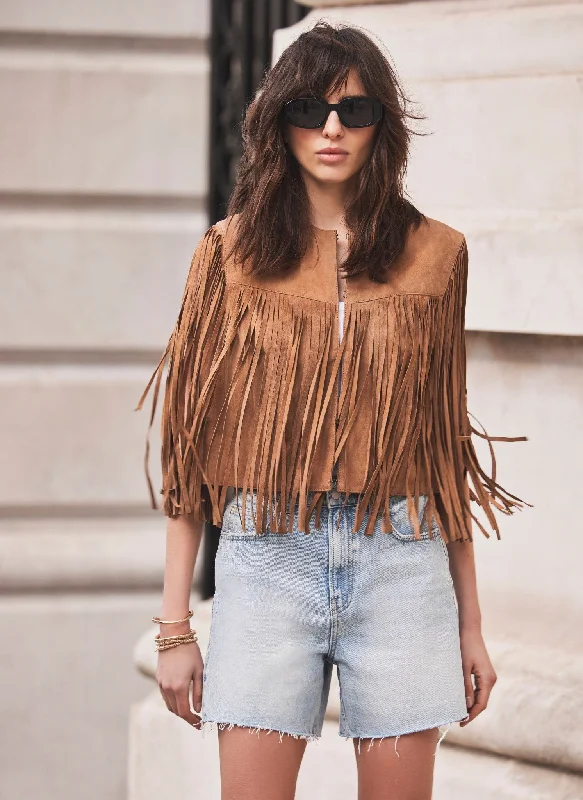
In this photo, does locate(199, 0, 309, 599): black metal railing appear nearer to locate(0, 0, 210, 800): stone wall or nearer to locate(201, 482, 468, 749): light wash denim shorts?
locate(0, 0, 210, 800): stone wall

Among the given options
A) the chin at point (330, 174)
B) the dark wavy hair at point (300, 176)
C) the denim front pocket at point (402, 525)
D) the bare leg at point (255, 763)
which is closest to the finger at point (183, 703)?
the bare leg at point (255, 763)

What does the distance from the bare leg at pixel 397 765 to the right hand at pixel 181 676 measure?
27 cm

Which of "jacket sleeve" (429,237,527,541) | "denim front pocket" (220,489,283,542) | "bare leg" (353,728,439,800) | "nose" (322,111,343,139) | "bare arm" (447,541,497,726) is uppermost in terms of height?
"nose" (322,111,343,139)

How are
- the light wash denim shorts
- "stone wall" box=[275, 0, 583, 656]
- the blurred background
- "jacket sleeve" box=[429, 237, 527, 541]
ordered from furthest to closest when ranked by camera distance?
the blurred background, "stone wall" box=[275, 0, 583, 656], "jacket sleeve" box=[429, 237, 527, 541], the light wash denim shorts

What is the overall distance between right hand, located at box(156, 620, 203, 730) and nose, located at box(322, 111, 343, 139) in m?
0.77

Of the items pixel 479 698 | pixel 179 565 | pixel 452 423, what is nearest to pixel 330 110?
pixel 452 423

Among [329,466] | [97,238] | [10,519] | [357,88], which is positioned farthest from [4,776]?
[357,88]

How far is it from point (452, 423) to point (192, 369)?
1.32 feet

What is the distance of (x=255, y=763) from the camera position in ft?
5.52

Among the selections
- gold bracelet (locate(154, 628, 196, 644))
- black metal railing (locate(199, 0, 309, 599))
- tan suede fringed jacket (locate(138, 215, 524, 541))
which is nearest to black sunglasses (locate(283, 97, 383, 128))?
tan suede fringed jacket (locate(138, 215, 524, 541))

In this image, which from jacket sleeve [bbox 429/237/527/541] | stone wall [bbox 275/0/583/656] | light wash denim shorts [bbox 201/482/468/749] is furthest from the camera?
stone wall [bbox 275/0/583/656]

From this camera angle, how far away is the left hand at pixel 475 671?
72.9 inches

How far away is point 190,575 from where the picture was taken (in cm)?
183

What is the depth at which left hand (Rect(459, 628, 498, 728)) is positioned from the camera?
1.85 metres
